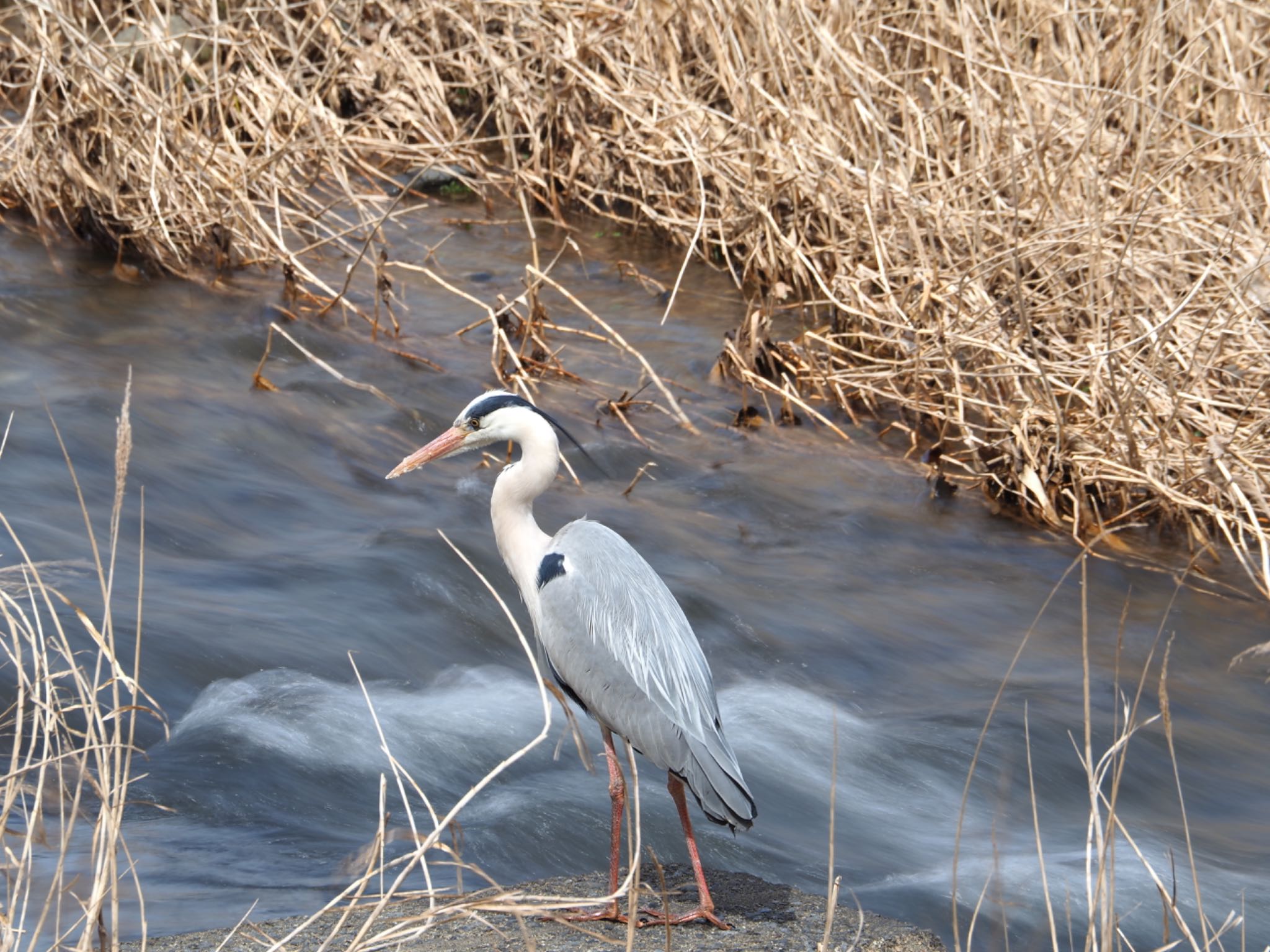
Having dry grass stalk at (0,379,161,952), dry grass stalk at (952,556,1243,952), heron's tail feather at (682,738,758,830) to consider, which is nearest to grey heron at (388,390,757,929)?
heron's tail feather at (682,738,758,830)

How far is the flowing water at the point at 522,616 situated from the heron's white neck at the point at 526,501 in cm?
63

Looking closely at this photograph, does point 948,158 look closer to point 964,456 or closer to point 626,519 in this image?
point 964,456

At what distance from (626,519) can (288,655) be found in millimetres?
1797

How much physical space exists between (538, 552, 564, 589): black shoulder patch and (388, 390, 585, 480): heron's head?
31 centimetres

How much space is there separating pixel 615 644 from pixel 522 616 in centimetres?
182

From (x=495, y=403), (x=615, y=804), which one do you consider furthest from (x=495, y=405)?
(x=615, y=804)

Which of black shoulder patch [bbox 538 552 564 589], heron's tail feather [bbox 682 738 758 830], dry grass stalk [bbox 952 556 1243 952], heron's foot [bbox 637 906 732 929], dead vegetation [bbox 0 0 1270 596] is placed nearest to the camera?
dry grass stalk [bbox 952 556 1243 952]

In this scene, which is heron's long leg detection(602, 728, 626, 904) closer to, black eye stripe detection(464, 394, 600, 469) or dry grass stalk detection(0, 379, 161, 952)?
black eye stripe detection(464, 394, 600, 469)

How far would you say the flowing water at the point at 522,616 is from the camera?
3744 mm

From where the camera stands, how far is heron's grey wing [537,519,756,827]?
3.30 meters

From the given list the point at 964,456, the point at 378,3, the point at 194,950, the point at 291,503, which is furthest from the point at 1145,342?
the point at 378,3

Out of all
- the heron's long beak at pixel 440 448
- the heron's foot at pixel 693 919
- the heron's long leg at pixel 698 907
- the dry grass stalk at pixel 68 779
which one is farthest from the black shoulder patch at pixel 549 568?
the dry grass stalk at pixel 68 779

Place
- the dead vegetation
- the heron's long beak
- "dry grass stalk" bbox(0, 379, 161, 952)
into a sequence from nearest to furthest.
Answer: "dry grass stalk" bbox(0, 379, 161, 952) → the heron's long beak → the dead vegetation

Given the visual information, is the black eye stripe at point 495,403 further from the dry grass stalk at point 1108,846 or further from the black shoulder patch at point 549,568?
the dry grass stalk at point 1108,846
